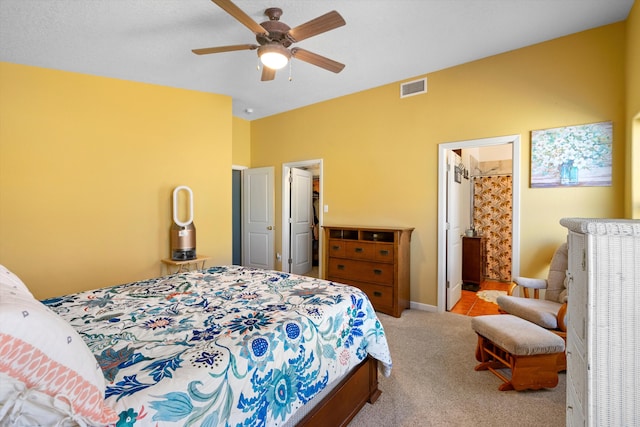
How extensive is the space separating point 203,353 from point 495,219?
5.37 metres

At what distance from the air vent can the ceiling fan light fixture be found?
1.97 m

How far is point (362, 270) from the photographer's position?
3543 millimetres

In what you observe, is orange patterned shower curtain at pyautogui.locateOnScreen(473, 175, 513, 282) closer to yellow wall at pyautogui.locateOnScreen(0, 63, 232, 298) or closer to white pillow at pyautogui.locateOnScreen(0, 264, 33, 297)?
yellow wall at pyautogui.locateOnScreen(0, 63, 232, 298)

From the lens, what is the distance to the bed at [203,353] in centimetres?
66

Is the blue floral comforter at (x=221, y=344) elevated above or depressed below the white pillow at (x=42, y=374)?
below

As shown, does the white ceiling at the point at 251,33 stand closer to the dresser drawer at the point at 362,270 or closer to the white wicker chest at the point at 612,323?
the white wicker chest at the point at 612,323

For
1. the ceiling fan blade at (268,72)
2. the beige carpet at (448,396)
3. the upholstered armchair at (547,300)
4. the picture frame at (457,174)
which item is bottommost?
the beige carpet at (448,396)

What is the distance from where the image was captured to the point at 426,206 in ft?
11.5

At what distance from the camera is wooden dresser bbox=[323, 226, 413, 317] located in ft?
10.8

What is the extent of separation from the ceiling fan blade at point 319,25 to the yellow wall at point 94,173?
227 cm

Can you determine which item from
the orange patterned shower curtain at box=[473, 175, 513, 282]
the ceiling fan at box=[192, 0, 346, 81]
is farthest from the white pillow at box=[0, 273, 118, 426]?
the orange patterned shower curtain at box=[473, 175, 513, 282]

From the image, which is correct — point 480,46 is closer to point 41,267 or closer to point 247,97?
point 247,97

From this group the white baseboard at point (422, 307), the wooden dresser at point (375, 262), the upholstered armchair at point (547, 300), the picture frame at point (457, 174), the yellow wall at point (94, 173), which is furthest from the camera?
the picture frame at point (457, 174)

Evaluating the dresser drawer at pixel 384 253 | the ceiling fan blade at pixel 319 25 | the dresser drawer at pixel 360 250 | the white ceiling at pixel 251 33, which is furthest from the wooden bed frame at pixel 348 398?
the white ceiling at pixel 251 33
